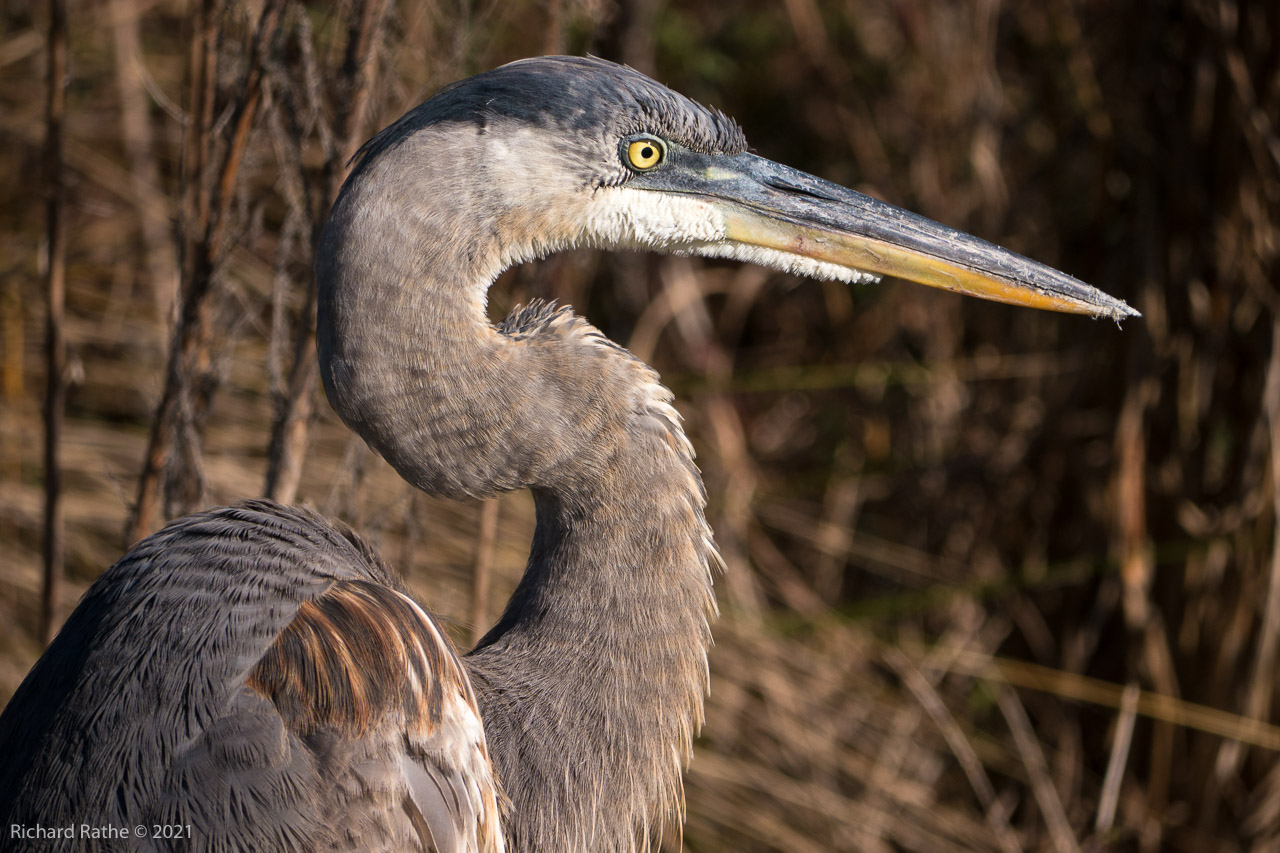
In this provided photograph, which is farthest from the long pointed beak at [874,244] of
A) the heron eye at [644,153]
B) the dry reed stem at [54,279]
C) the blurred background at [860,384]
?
the dry reed stem at [54,279]

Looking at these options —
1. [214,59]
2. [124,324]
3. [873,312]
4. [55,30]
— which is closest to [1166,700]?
[873,312]

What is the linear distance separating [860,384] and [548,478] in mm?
2717

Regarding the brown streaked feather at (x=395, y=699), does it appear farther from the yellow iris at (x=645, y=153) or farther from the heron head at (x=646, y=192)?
the yellow iris at (x=645, y=153)

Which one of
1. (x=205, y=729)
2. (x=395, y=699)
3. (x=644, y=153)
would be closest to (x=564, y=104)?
(x=644, y=153)

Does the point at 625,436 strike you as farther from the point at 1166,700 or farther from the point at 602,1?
the point at 1166,700

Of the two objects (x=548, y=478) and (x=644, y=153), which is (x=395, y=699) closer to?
(x=548, y=478)

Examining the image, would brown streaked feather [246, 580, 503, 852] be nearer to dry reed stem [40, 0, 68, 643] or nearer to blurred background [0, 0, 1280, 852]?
blurred background [0, 0, 1280, 852]

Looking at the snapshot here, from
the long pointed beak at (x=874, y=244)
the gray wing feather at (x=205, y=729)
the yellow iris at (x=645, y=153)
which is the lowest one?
the gray wing feather at (x=205, y=729)

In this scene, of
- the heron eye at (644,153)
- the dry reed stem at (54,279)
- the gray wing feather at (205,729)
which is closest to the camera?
the gray wing feather at (205,729)

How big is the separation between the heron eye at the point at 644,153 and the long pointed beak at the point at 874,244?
0.11 metres

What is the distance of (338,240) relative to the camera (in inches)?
59.1

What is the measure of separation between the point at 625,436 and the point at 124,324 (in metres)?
2.79

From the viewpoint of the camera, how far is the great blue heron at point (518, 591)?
4.70ft

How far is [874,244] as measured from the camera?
1741 mm
